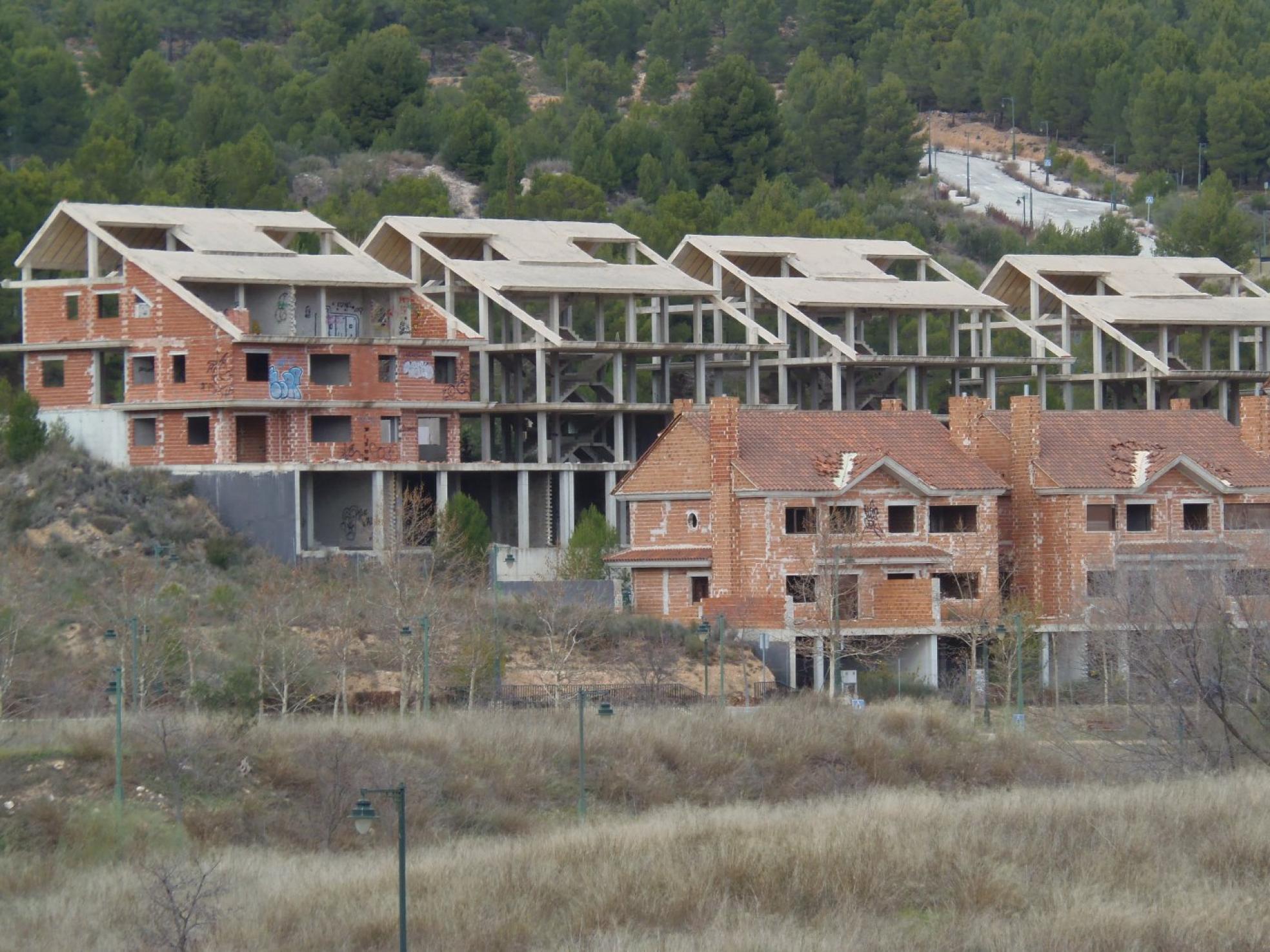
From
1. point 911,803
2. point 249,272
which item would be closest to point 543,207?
point 249,272

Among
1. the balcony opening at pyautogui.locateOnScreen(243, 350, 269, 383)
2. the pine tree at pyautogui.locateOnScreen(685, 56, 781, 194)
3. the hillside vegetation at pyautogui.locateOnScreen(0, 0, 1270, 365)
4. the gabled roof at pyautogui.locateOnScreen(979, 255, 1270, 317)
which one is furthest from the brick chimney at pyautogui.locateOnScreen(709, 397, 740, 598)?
the pine tree at pyautogui.locateOnScreen(685, 56, 781, 194)

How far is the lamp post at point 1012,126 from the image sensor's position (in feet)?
499

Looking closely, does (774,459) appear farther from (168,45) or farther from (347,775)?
(168,45)

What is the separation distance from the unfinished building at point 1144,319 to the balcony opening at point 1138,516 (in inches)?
638

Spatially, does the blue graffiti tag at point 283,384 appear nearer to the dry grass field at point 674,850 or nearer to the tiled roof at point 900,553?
the tiled roof at point 900,553

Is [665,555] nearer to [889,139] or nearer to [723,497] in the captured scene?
[723,497]

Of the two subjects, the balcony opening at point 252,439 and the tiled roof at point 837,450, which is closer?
the tiled roof at point 837,450

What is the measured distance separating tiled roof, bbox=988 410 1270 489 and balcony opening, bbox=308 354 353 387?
16.6m

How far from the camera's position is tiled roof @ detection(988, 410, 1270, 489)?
63250mm

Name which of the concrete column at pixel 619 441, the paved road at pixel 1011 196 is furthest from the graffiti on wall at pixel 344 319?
the paved road at pixel 1011 196

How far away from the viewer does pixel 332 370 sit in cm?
6875

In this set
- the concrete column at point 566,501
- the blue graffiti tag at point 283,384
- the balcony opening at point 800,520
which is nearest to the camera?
the balcony opening at point 800,520

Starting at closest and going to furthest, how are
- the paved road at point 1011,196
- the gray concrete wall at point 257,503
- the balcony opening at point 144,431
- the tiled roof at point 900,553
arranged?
the tiled roof at point 900,553 → the gray concrete wall at point 257,503 → the balcony opening at point 144,431 → the paved road at point 1011,196

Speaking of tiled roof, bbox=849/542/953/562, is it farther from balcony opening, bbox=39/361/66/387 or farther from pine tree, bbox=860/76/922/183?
pine tree, bbox=860/76/922/183
